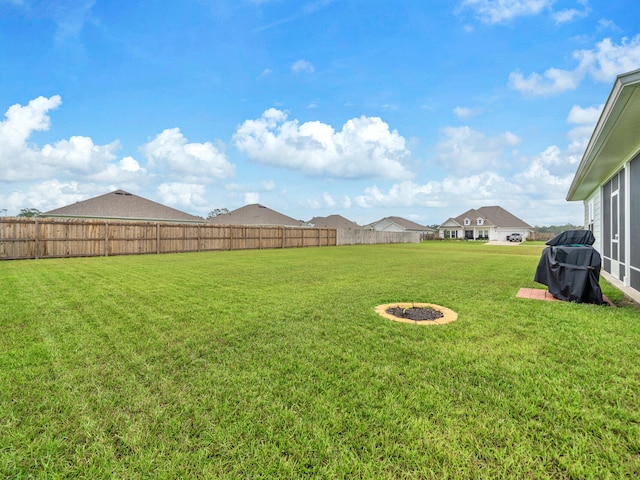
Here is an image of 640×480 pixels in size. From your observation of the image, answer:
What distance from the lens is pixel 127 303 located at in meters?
4.67

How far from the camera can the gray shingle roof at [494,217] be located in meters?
48.6

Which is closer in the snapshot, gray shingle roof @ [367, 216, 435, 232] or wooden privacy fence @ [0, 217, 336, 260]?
wooden privacy fence @ [0, 217, 336, 260]

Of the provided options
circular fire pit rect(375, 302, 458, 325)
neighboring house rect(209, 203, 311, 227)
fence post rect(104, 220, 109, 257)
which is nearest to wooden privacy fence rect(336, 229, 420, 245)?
neighboring house rect(209, 203, 311, 227)

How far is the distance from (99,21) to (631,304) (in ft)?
55.7

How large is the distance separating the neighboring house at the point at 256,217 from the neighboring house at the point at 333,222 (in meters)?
14.6

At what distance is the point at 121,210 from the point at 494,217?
5096 centimetres

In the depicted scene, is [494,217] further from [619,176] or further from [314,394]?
[314,394]

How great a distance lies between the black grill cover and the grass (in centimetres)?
55

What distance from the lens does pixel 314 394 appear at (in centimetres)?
209

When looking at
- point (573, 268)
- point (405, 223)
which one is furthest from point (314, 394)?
point (405, 223)

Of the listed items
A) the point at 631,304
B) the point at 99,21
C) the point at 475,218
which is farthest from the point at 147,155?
the point at 475,218

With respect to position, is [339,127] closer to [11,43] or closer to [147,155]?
[147,155]

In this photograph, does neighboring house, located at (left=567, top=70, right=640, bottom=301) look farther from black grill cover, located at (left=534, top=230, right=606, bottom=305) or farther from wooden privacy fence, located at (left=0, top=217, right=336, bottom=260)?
wooden privacy fence, located at (left=0, top=217, right=336, bottom=260)

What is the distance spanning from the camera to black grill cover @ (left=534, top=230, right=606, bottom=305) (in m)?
4.78
